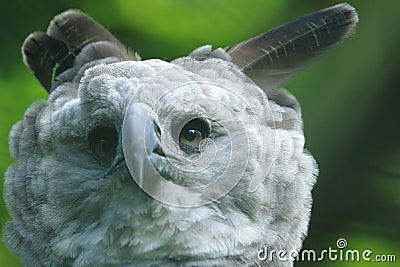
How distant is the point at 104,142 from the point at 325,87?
832mm

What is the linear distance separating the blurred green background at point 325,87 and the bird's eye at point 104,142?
56 centimetres

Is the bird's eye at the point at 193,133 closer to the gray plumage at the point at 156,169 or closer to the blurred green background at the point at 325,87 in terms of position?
the gray plumage at the point at 156,169

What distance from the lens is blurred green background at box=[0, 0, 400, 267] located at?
1971mm

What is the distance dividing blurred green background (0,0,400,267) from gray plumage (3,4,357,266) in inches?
16.6

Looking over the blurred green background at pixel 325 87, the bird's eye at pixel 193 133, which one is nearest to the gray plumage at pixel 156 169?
the bird's eye at pixel 193 133

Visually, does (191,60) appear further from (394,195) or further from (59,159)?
(394,195)

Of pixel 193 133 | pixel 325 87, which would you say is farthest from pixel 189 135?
pixel 325 87

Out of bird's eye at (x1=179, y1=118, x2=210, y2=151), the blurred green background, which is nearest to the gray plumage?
bird's eye at (x1=179, y1=118, x2=210, y2=151)

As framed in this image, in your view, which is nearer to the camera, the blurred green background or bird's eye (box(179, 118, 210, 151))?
bird's eye (box(179, 118, 210, 151))

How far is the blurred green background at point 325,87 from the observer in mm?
1971

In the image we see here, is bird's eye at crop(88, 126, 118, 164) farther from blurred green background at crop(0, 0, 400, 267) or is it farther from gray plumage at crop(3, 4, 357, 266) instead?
blurred green background at crop(0, 0, 400, 267)

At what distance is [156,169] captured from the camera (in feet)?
4.34

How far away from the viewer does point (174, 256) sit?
1397 mm

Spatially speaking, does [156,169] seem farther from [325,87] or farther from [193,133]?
[325,87]
